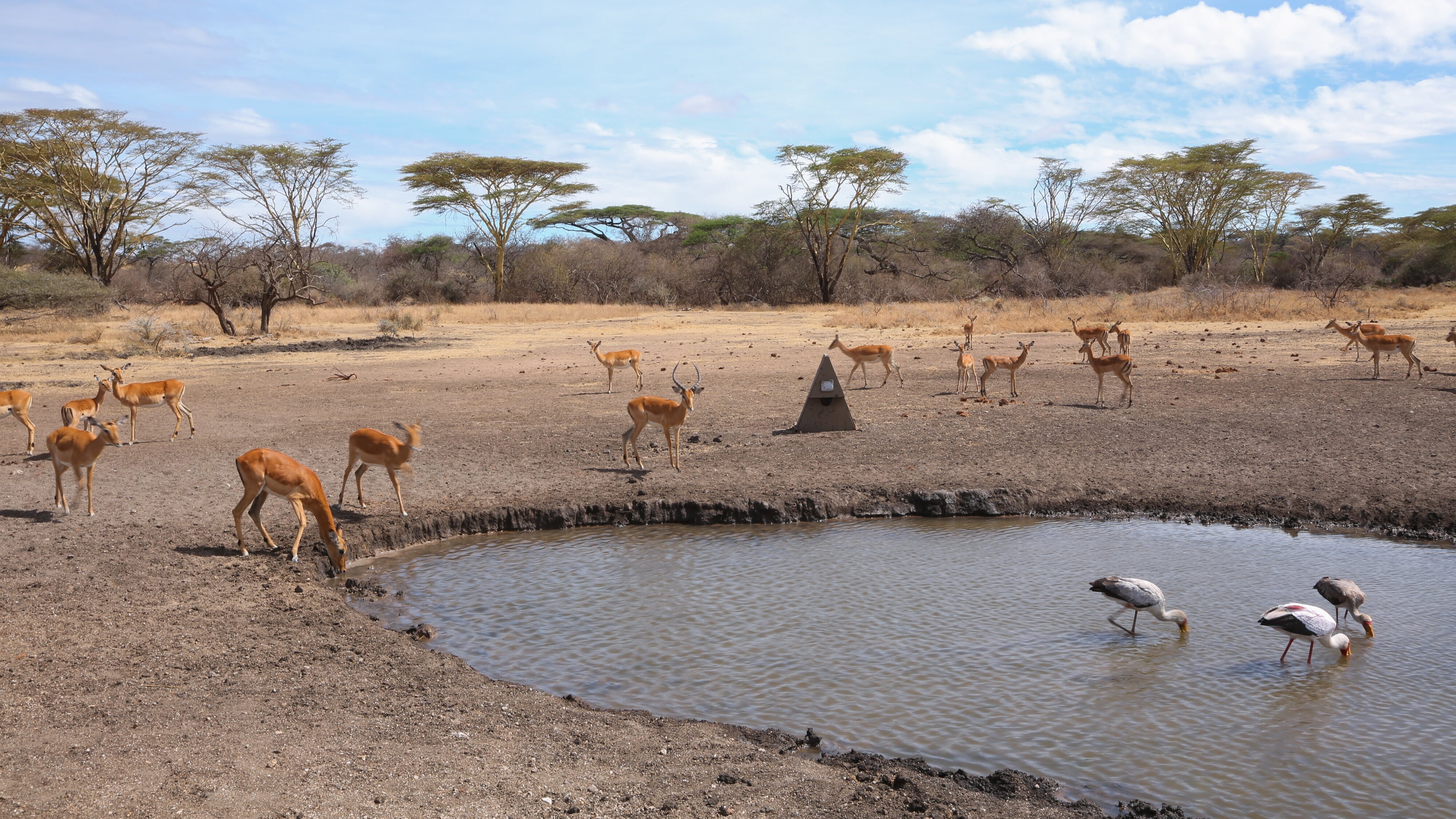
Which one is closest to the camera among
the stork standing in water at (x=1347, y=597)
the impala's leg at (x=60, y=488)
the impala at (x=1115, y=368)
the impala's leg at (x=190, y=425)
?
the stork standing in water at (x=1347, y=597)

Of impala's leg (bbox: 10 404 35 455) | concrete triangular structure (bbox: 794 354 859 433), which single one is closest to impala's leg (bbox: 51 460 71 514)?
impala's leg (bbox: 10 404 35 455)

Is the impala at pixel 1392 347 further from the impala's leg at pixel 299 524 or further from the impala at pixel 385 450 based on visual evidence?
the impala's leg at pixel 299 524

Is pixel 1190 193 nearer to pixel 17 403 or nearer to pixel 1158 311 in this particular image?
pixel 1158 311

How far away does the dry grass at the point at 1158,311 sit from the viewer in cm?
2680

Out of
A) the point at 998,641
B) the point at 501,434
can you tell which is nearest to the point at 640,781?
the point at 998,641

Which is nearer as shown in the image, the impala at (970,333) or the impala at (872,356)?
the impala at (872,356)

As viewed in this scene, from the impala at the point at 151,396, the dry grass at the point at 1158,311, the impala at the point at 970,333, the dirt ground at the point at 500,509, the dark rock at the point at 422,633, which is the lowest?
the dark rock at the point at 422,633

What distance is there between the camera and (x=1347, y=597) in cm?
621

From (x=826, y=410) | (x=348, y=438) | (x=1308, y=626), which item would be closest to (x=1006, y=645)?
(x=1308, y=626)

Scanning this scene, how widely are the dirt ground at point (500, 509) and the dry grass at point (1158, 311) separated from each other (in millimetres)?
5430

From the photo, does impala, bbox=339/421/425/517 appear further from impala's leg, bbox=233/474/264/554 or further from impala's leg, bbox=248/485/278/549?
impala's leg, bbox=233/474/264/554

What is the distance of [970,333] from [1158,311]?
8427mm

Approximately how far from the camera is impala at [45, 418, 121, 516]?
835 centimetres

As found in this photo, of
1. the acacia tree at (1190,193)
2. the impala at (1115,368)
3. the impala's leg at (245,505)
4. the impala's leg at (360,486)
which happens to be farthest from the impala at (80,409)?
the acacia tree at (1190,193)
